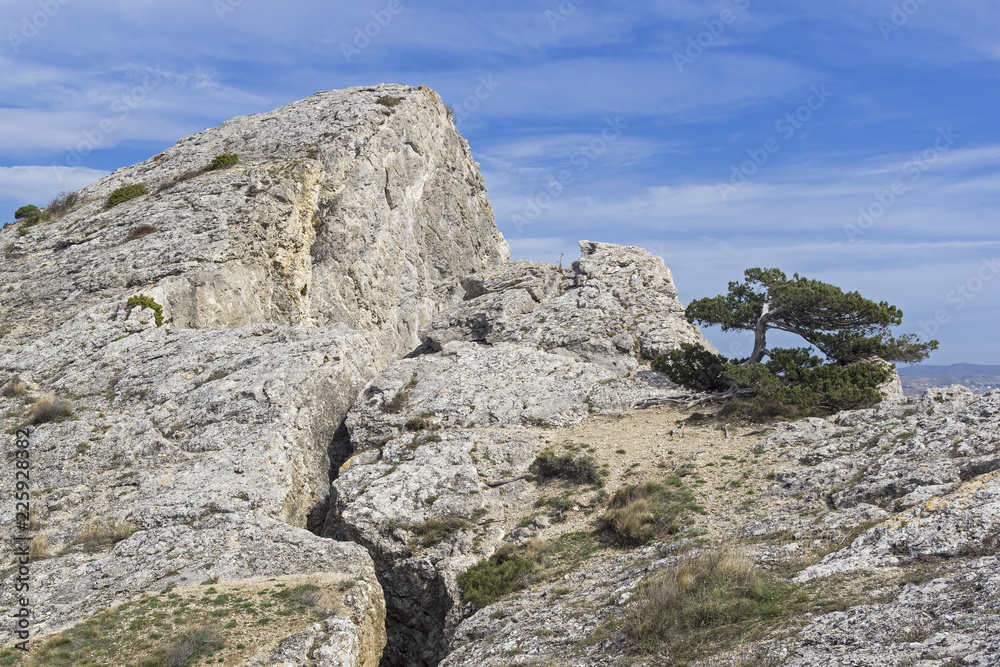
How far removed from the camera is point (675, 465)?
21.2 m

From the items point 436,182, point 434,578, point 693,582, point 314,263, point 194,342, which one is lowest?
point 434,578

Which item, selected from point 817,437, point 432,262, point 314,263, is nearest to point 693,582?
point 817,437

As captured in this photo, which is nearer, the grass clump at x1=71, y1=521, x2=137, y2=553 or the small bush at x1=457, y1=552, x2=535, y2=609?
the small bush at x1=457, y1=552, x2=535, y2=609

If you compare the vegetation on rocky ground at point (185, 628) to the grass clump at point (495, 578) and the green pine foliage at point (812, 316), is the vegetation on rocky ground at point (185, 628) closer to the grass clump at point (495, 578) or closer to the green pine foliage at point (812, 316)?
the grass clump at point (495, 578)

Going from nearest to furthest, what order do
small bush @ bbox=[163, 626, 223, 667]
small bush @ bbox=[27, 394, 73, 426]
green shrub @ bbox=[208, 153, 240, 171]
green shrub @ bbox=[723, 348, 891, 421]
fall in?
1. small bush @ bbox=[163, 626, 223, 667]
2. green shrub @ bbox=[723, 348, 891, 421]
3. small bush @ bbox=[27, 394, 73, 426]
4. green shrub @ bbox=[208, 153, 240, 171]

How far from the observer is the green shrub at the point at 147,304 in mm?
30781

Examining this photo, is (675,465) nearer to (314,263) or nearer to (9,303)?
(314,263)

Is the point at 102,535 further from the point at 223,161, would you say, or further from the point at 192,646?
the point at 223,161

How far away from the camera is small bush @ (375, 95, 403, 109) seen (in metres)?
46.3

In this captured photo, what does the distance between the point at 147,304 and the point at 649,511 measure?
24.4 metres

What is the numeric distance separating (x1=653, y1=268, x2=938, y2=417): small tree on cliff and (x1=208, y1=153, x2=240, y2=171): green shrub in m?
28.5

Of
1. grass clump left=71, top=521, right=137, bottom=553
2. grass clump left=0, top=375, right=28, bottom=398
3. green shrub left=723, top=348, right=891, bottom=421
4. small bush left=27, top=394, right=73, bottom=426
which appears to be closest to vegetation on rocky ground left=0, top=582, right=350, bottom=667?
grass clump left=71, top=521, right=137, bottom=553

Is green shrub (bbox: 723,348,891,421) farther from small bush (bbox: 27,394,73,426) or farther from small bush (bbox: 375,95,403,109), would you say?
small bush (bbox: 375,95,403,109)

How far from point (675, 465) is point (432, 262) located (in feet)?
94.6
